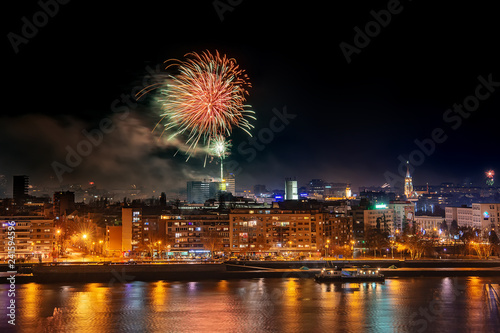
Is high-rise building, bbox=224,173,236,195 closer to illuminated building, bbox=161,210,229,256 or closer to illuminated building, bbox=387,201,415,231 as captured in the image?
illuminated building, bbox=387,201,415,231

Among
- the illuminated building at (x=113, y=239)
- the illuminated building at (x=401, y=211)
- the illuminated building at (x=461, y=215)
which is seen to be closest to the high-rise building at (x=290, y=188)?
the illuminated building at (x=401, y=211)

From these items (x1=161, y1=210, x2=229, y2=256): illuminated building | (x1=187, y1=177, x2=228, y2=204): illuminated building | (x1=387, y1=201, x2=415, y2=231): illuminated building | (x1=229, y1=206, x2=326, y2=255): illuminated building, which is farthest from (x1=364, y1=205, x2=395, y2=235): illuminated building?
(x1=187, y1=177, x2=228, y2=204): illuminated building

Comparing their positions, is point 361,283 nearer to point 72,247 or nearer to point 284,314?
point 284,314

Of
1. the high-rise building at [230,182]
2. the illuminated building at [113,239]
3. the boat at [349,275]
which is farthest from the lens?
the high-rise building at [230,182]

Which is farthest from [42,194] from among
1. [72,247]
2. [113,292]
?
[113,292]

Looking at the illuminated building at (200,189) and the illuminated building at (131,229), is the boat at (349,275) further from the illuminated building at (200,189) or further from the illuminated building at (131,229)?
the illuminated building at (200,189)

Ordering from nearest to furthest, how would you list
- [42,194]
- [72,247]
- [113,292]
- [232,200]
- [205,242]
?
[113,292]
[205,242]
[72,247]
[232,200]
[42,194]
